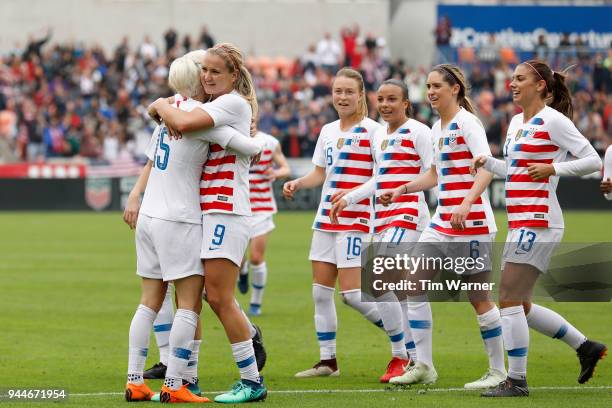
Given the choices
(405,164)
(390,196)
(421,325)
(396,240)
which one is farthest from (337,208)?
(421,325)

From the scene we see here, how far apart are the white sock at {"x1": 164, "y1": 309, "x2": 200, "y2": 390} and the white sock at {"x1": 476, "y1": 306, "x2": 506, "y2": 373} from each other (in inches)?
89.4

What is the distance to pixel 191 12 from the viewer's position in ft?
131

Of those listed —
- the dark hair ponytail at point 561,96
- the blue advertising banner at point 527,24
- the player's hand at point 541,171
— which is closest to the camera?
the player's hand at point 541,171

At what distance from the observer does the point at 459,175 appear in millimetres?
A: 9125

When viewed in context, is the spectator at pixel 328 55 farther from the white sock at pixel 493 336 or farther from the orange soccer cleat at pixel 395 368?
the white sock at pixel 493 336

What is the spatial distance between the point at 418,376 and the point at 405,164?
1694mm

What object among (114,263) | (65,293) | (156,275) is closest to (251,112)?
(156,275)

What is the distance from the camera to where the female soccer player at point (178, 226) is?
7.98 meters

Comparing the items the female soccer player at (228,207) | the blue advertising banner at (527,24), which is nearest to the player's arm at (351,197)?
the female soccer player at (228,207)

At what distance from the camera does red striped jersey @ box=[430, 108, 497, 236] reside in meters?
9.07

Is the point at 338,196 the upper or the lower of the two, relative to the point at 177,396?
upper

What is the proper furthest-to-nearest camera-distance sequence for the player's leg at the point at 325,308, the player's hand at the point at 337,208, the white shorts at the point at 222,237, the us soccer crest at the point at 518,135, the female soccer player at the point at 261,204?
1. the female soccer player at the point at 261,204
2. the player's leg at the point at 325,308
3. the player's hand at the point at 337,208
4. the us soccer crest at the point at 518,135
5. the white shorts at the point at 222,237

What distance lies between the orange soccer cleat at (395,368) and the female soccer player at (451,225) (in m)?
0.31

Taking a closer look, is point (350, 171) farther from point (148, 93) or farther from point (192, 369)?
point (148, 93)
